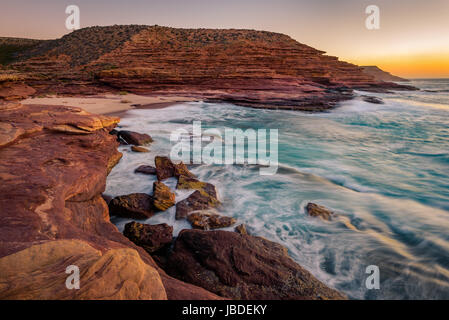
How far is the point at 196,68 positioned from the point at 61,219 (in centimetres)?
2605

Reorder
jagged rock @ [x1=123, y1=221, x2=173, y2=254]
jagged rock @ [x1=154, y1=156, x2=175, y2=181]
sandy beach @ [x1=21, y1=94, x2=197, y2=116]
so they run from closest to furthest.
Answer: jagged rock @ [x1=123, y1=221, x2=173, y2=254]
jagged rock @ [x1=154, y1=156, x2=175, y2=181]
sandy beach @ [x1=21, y1=94, x2=197, y2=116]

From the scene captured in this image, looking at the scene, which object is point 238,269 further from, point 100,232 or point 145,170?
point 145,170

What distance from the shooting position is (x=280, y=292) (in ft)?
7.90

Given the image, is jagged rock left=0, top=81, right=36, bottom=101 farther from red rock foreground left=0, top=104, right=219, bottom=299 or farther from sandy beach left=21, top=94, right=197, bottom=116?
red rock foreground left=0, top=104, right=219, bottom=299

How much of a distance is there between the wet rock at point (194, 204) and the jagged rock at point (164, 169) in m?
1.22

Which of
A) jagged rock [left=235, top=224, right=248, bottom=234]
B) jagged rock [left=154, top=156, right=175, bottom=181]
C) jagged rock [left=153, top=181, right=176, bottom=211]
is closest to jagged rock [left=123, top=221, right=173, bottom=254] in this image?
jagged rock [left=153, top=181, right=176, bottom=211]

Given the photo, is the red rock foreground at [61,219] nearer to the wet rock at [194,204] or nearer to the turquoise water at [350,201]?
the turquoise water at [350,201]

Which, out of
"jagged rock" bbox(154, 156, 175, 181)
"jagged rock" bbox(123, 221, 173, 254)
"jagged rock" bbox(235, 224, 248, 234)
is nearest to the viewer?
"jagged rock" bbox(123, 221, 173, 254)

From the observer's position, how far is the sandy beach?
12.3 m

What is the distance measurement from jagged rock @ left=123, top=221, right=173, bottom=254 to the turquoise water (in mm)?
491

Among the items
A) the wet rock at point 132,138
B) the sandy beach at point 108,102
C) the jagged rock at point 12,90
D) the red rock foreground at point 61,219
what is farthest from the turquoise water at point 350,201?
the jagged rock at point 12,90

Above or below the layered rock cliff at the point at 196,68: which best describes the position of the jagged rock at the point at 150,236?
below

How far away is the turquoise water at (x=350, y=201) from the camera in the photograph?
3.17m
